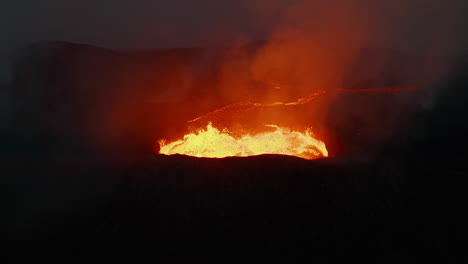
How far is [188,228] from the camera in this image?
596 cm

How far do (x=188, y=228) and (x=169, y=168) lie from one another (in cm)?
107

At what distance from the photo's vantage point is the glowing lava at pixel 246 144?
331 inches

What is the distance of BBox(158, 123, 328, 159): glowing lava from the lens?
331 inches

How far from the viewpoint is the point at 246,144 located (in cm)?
918
